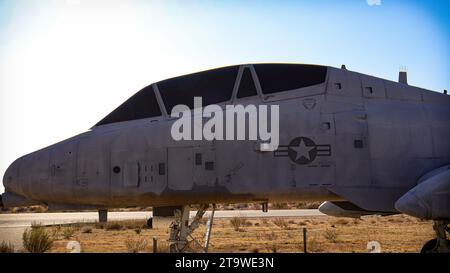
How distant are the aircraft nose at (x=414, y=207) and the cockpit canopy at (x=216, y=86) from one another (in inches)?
114

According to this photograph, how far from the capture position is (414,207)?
7.83m

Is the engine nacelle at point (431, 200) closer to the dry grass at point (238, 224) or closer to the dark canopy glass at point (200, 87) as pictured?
the dark canopy glass at point (200, 87)

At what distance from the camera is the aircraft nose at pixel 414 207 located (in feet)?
25.6

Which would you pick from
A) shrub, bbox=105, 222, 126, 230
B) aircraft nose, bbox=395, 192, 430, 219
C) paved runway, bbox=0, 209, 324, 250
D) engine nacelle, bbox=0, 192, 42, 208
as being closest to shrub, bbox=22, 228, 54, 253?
paved runway, bbox=0, 209, 324, 250

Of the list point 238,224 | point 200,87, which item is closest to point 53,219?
point 238,224

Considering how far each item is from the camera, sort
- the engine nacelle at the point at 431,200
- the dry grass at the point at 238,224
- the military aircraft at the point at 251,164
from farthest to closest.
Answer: the dry grass at the point at 238,224 → the military aircraft at the point at 251,164 → the engine nacelle at the point at 431,200

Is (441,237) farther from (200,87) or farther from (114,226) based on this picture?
(114,226)

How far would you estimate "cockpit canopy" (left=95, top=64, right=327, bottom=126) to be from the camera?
929 cm

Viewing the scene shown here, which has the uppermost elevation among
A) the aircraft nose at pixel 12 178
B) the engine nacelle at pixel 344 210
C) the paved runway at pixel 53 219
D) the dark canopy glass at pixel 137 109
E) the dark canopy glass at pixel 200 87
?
the dark canopy glass at pixel 200 87

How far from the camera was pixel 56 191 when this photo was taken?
28.3 feet

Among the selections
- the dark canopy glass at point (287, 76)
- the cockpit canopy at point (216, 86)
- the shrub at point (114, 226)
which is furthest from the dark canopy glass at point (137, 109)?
the shrub at point (114, 226)

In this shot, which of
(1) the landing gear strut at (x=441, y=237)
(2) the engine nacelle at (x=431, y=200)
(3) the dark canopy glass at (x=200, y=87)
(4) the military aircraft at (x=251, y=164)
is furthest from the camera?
(3) the dark canopy glass at (x=200, y=87)
